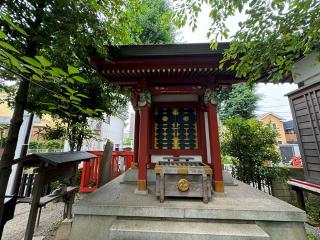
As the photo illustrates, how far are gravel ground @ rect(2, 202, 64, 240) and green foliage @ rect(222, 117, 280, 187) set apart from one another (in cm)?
610

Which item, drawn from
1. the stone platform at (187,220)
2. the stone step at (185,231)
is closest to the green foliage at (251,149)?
the stone platform at (187,220)

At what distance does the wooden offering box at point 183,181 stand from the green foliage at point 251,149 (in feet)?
12.7

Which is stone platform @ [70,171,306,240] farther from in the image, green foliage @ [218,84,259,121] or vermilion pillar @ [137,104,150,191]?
green foliage @ [218,84,259,121]

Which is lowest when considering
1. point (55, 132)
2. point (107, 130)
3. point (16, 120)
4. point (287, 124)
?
point (16, 120)

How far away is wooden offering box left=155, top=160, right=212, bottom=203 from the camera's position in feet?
10.2

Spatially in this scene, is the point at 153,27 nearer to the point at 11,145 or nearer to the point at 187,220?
the point at 11,145

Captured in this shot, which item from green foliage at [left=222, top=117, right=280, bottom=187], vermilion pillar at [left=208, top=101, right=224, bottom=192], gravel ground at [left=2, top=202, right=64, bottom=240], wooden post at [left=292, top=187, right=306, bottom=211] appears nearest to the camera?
vermilion pillar at [left=208, top=101, right=224, bottom=192]

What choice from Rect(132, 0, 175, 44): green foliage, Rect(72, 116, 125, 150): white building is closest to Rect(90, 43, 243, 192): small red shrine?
Rect(132, 0, 175, 44): green foliage

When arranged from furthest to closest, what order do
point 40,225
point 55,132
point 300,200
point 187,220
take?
point 55,132, point 300,200, point 40,225, point 187,220

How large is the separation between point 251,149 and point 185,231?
489 cm

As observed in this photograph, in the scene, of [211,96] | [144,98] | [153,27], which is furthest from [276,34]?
[153,27]

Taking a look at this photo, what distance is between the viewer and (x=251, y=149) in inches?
246

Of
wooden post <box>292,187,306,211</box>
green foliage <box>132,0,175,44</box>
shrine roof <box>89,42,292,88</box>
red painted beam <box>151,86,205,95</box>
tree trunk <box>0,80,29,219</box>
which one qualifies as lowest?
wooden post <box>292,187,306,211</box>

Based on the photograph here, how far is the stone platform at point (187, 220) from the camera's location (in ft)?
8.13
